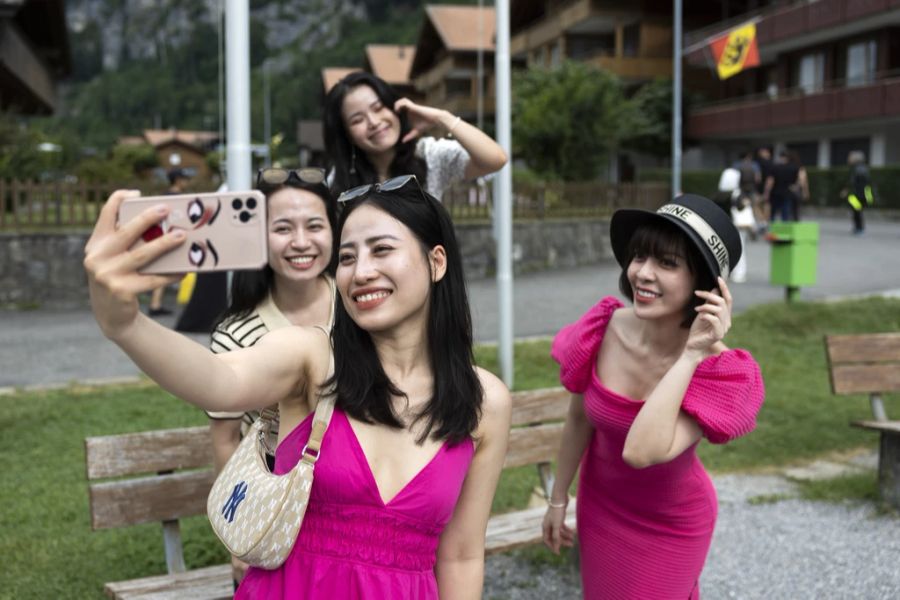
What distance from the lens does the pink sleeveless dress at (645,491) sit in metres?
2.75

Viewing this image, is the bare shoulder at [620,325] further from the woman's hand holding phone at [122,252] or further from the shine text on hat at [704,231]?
the woman's hand holding phone at [122,252]

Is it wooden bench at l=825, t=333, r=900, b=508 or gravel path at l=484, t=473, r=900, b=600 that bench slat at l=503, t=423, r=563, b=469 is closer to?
gravel path at l=484, t=473, r=900, b=600

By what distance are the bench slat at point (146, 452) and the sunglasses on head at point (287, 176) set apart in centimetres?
127

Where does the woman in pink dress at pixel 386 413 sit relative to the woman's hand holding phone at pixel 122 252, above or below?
below

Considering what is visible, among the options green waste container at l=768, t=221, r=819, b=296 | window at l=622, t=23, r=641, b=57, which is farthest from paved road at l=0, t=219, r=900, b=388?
window at l=622, t=23, r=641, b=57

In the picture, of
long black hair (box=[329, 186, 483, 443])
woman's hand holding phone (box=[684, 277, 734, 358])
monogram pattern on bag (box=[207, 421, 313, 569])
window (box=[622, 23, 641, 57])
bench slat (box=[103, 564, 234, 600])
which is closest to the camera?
monogram pattern on bag (box=[207, 421, 313, 569])

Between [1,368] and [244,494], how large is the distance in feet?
26.6

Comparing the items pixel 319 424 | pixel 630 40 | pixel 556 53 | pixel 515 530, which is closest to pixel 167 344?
pixel 319 424

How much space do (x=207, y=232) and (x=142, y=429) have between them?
221 inches

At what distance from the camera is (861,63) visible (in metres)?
34.1

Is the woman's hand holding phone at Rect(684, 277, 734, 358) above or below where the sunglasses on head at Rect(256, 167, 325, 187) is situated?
below

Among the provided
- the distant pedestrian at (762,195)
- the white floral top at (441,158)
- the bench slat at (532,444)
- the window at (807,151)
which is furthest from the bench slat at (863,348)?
the window at (807,151)

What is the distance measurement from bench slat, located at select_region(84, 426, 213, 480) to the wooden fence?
32.0 feet

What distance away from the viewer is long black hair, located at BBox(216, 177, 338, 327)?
301cm
